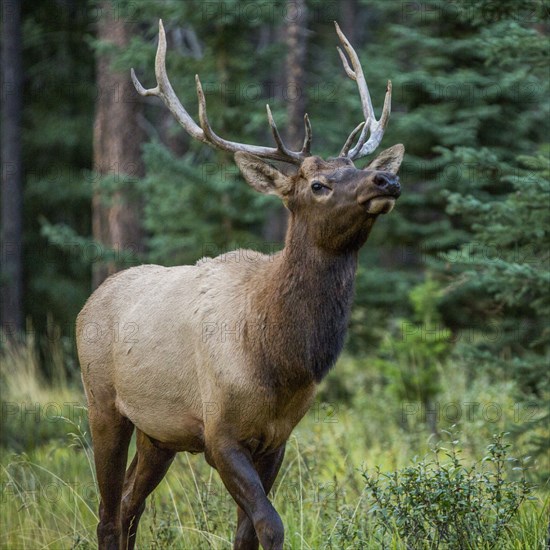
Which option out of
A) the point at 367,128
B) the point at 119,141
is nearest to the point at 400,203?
the point at 119,141

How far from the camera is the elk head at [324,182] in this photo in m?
4.65

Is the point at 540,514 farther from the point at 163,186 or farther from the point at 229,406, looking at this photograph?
the point at 163,186

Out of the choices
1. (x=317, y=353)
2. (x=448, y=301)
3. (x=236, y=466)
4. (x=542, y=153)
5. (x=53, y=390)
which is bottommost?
(x=53, y=390)

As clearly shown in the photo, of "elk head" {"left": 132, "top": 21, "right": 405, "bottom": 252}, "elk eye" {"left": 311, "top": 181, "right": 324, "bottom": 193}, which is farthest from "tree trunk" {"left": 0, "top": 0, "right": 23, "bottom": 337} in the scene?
"elk eye" {"left": 311, "top": 181, "right": 324, "bottom": 193}

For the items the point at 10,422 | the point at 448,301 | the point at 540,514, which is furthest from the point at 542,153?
the point at 10,422

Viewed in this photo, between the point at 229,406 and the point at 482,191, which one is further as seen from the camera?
the point at 482,191

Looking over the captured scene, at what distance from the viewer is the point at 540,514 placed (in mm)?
5203

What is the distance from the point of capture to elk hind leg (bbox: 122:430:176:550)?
566 centimetres

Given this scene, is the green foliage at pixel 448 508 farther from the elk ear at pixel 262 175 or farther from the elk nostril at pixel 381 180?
the elk ear at pixel 262 175

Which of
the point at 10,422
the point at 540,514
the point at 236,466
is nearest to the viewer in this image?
the point at 236,466

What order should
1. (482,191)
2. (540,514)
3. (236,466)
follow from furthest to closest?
(482,191) → (540,514) → (236,466)

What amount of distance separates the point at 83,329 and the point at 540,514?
2.98 metres

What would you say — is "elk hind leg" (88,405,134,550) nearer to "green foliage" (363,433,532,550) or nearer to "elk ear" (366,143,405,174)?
"green foliage" (363,433,532,550)

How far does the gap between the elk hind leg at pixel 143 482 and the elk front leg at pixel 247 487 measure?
3.13 ft
